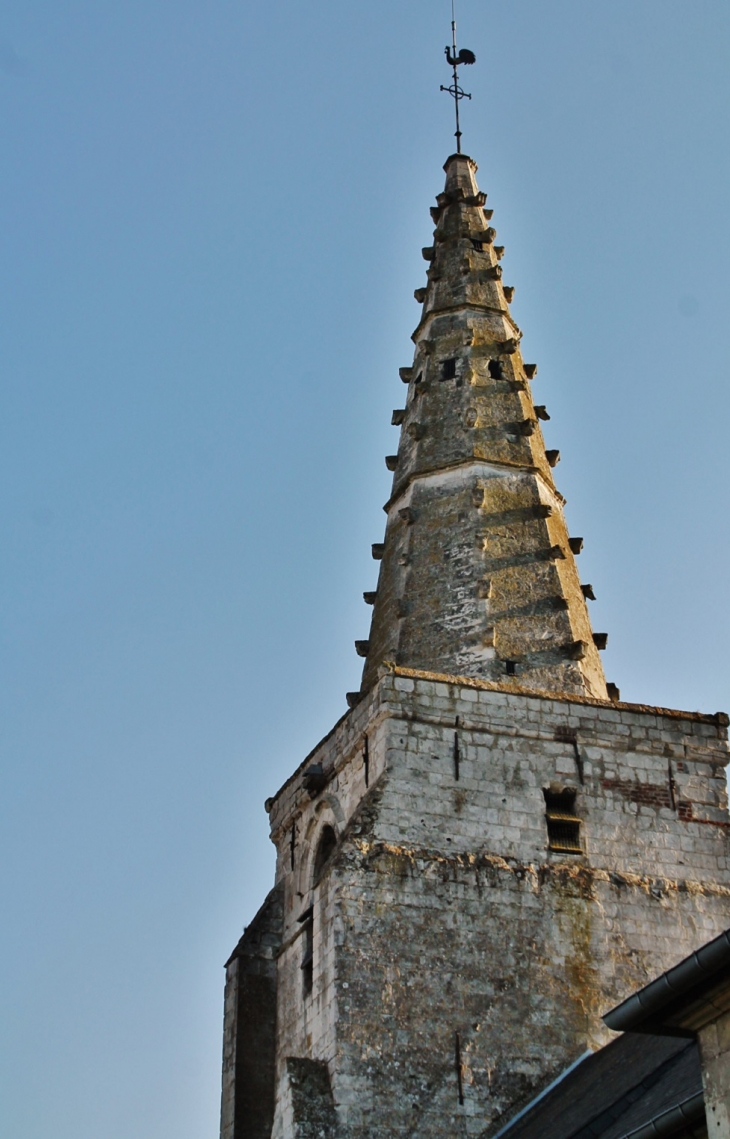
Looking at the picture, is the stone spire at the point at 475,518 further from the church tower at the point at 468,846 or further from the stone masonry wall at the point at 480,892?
the stone masonry wall at the point at 480,892

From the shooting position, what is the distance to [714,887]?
1800 cm

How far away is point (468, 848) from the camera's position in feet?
57.0

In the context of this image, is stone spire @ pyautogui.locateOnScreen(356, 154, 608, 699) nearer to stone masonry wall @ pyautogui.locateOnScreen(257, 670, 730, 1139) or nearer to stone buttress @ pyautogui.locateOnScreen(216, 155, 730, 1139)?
stone buttress @ pyautogui.locateOnScreen(216, 155, 730, 1139)

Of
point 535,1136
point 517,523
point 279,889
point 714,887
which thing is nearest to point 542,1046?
point 535,1136

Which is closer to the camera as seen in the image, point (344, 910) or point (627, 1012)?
point (627, 1012)

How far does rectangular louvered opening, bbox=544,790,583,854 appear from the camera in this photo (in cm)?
1775

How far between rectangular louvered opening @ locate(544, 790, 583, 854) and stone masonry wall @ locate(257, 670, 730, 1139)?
0.08m

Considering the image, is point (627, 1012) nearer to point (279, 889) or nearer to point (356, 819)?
point (356, 819)

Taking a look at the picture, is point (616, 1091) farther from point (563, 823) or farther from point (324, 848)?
point (324, 848)

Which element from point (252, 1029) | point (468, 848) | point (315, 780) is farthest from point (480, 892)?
point (252, 1029)

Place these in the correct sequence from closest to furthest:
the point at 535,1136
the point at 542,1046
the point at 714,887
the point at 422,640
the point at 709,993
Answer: the point at 709,993 → the point at 535,1136 → the point at 542,1046 → the point at 714,887 → the point at 422,640

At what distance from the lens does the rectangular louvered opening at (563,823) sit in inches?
699

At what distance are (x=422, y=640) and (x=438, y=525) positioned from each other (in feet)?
5.98

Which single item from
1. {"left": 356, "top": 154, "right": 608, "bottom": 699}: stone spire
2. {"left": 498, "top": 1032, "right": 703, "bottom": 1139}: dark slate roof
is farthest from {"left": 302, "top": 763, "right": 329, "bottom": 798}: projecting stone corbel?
{"left": 498, "top": 1032, "right": 703, "bottom": 1139}: dark slate roof
